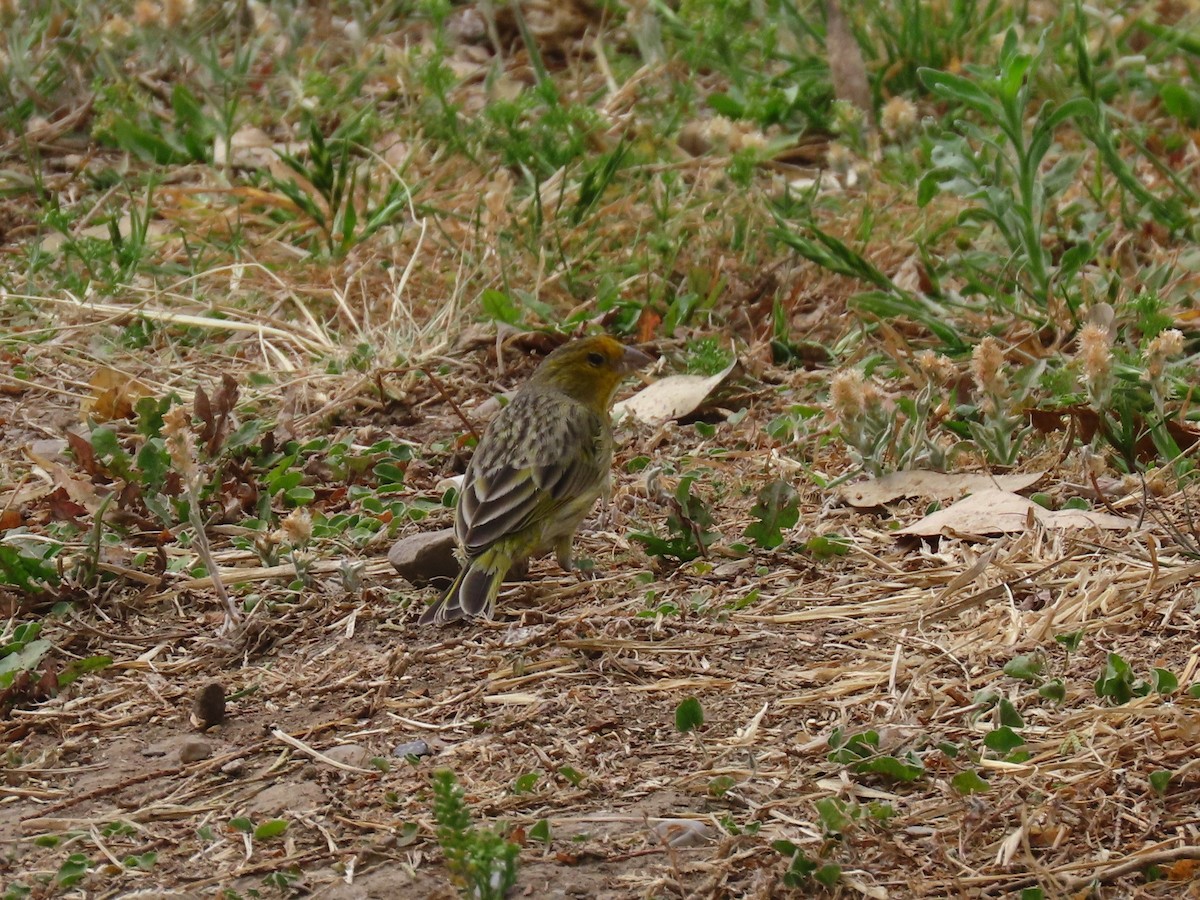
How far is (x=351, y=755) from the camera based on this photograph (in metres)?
3.89

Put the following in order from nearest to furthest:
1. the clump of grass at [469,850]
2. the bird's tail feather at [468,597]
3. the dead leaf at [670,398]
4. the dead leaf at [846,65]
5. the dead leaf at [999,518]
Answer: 1. the clump of grass at [469,850]
2. the bird's tail feather at [468,597]
3. the dead leaf at [999,518]
4. the dead leaf at [670,398]
5. the dead leaf at [846,65]

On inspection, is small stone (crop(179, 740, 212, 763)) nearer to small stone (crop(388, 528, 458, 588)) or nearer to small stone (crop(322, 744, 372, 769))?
small stone (crop(322, 744, 372, 769))

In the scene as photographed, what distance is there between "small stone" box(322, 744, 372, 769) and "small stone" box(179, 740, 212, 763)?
289mm

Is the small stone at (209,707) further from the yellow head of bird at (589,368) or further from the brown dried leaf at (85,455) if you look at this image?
the yellow head of bird at (589,368)

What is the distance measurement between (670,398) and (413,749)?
243cm

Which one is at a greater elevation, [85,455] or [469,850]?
[469,850]

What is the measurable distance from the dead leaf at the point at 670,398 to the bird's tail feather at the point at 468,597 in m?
1.48

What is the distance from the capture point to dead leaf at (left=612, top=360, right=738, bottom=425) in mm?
5949

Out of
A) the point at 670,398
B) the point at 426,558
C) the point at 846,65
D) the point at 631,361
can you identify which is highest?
the point at 846,65

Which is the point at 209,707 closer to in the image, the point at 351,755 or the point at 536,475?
the point at 351,755

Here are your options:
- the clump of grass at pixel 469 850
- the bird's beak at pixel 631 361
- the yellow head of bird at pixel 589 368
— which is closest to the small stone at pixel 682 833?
the clump of grass at pixel 469 850

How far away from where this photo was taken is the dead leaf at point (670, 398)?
234 inches

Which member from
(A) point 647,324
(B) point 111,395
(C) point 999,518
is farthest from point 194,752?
(A) point 647,324

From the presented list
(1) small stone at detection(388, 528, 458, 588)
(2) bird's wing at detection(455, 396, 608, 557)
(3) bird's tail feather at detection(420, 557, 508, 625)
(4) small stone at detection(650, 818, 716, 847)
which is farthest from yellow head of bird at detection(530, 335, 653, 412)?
(4) small stone at detection(650, 818, 716, 847)
